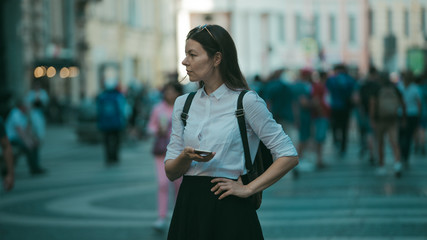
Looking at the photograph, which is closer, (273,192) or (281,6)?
(273,192)

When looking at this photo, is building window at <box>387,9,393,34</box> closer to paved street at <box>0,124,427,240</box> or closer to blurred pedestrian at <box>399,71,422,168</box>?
paved street at <box>0,124,427,240</box>

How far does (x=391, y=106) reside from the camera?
15078 millimetres

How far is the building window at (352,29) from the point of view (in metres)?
81.1

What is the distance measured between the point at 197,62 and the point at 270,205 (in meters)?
7.60

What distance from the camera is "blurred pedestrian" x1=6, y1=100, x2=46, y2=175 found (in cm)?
1709

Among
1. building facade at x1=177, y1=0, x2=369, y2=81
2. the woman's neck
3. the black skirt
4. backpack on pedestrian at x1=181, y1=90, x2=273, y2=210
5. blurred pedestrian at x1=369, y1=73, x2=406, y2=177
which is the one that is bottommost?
building facade at x1=177, y1=0, x2=369, y2=81

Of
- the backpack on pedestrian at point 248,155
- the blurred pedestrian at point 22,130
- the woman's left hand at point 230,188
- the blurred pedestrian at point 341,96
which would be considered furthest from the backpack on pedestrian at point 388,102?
the woman's left hand at point 230,188

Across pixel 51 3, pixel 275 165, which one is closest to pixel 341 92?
pixel 275 165

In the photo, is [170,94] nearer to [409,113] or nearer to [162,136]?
[162,136]

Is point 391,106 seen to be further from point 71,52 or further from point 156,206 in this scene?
point 71,52

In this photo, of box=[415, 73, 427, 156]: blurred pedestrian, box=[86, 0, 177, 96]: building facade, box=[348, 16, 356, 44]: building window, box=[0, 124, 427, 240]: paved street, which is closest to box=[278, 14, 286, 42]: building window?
box=[348, 16, 356, 44]: building window

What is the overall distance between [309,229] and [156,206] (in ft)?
10.3

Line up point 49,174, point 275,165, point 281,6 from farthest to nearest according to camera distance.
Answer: point 281,6, point 49,174, point 275,165

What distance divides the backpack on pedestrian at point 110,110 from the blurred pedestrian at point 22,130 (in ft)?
7.63
